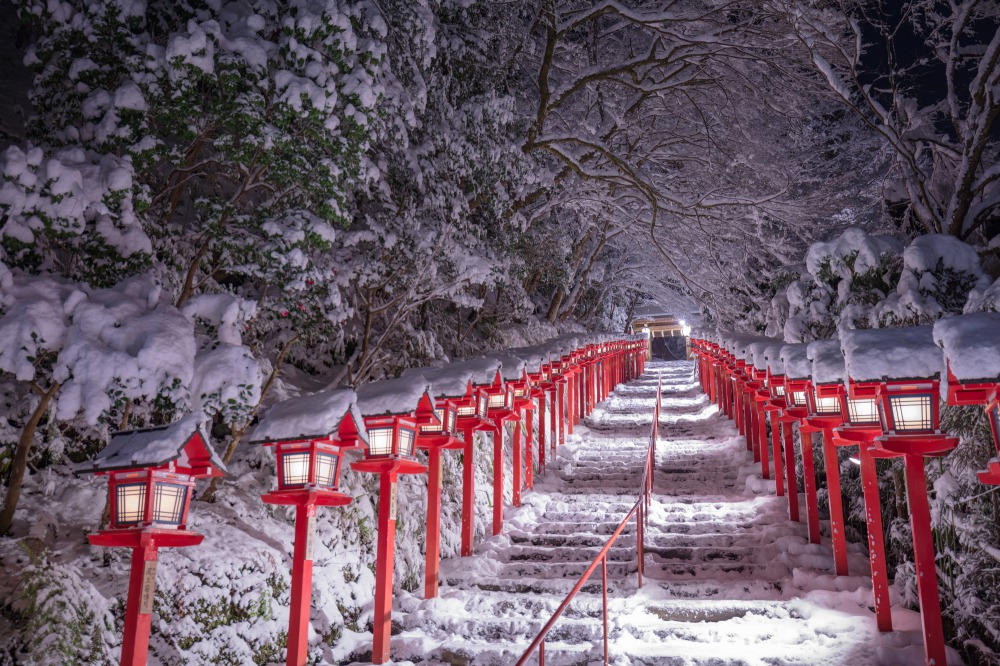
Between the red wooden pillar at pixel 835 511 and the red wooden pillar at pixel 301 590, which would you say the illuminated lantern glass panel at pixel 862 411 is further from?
the red wooden pillar at pixel 301 590

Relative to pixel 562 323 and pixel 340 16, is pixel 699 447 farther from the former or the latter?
pixel 340 16

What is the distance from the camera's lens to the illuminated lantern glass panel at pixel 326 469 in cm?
584

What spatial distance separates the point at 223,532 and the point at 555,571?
484 centimetres

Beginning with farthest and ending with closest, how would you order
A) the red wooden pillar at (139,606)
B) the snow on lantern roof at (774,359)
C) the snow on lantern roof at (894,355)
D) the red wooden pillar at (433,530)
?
the snow on lantern roof at (774,359) → the red wooden pillar at (433,530) → the snow on lantern roof at (894,355) → the red wooden pillar at (139,606)

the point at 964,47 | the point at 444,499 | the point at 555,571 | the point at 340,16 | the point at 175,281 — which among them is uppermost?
the point at 964,47

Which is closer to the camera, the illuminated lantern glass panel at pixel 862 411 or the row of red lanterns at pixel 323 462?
the row of red lanterns at pixel 323 462

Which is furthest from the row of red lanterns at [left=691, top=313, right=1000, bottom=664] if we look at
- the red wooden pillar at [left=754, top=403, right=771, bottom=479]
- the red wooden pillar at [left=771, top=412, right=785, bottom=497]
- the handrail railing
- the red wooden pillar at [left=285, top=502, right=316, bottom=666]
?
the red wooden pillar at [left=285, top=502, right=316, bottom=666]

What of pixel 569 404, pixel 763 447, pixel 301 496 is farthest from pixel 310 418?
pixel 569 404

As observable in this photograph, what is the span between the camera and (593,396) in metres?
23.8

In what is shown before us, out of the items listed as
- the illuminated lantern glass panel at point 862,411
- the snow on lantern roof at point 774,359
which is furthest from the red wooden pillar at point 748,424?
the illuminated lantern glass panel at point 862,411

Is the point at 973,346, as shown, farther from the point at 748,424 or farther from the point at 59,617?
the point at 748,424

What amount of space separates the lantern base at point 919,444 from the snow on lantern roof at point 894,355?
547mm

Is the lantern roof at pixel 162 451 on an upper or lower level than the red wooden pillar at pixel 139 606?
upper

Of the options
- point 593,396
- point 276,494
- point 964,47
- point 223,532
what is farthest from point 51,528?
point 593,396
